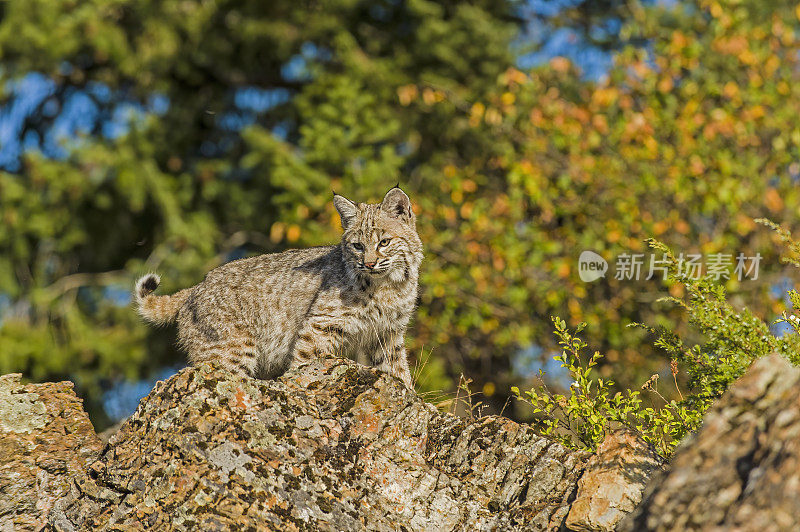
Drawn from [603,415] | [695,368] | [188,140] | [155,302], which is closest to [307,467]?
[603,415]

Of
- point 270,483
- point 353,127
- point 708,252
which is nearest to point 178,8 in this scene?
point 353,127

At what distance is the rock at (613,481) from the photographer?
13.2 ft

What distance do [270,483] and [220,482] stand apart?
0.25 m

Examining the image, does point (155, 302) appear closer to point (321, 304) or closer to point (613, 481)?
point (321, 304)

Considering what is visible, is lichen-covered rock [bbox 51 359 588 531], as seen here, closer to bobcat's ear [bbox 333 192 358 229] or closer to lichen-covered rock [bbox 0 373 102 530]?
lichen-covered rock [bbox 0 373 102 530]

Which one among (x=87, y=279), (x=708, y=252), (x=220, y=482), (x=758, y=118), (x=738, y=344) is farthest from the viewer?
(x=87, y=279)

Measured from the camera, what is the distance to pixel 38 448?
18.0 ft

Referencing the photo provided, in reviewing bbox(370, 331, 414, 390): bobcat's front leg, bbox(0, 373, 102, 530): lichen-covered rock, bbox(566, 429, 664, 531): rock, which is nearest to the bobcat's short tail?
bbox(0, 373, 102, 530): lichen-covered rock

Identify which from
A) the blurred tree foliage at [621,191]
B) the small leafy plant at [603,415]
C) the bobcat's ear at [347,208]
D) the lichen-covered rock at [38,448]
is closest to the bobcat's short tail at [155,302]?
the lichen-covered rock at [38,448]

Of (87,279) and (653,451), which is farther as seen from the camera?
(87,279)

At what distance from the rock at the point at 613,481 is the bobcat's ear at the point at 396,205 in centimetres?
321

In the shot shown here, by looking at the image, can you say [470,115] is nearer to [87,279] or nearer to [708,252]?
[708,252]

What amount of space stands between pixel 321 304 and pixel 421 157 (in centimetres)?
921

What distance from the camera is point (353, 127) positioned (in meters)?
13.8
